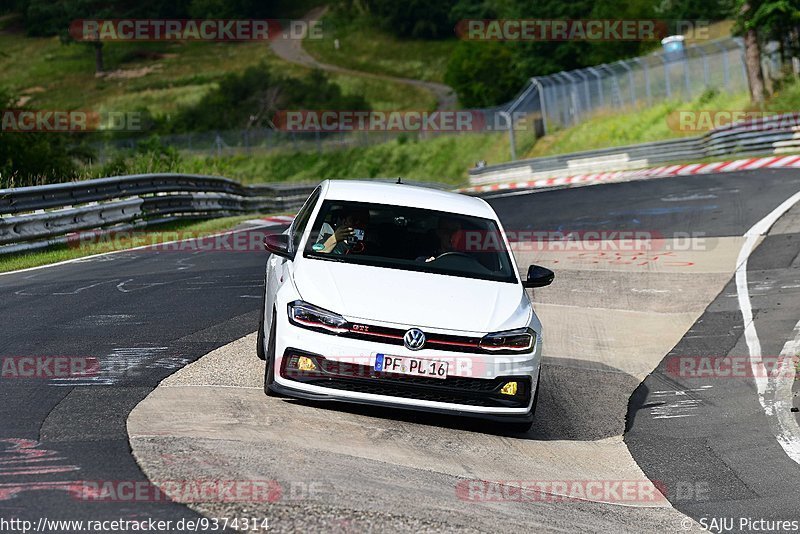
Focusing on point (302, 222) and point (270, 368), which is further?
point (302, 222)

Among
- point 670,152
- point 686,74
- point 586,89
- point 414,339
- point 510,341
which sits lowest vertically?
point 586,89

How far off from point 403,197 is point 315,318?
198 cm

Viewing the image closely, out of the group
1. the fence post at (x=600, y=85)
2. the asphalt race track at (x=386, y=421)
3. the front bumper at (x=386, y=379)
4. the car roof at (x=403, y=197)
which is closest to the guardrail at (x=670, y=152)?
the fence post at (x=600, y=85)

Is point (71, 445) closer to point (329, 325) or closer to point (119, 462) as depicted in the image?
point (119, 462)

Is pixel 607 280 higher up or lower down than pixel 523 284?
lower down

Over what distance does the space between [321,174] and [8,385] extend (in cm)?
5828

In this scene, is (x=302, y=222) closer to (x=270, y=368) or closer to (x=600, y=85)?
(x=270, y=368)

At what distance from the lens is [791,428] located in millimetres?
8289

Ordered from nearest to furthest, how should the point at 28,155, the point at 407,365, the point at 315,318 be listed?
the point at 407,365 < the point at 315,318 < the point at 28,155

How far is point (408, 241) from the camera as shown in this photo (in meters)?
8.64

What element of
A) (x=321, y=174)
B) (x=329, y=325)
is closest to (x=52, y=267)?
(x=329, y=325)

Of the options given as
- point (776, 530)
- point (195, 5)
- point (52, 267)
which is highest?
point (776, 530)

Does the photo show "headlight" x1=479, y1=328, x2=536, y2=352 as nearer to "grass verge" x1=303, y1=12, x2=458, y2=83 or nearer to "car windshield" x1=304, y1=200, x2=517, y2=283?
"car windshield" x1=304, y1=200, x2=517, y2=283

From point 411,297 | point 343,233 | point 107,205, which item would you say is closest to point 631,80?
point 107,205
